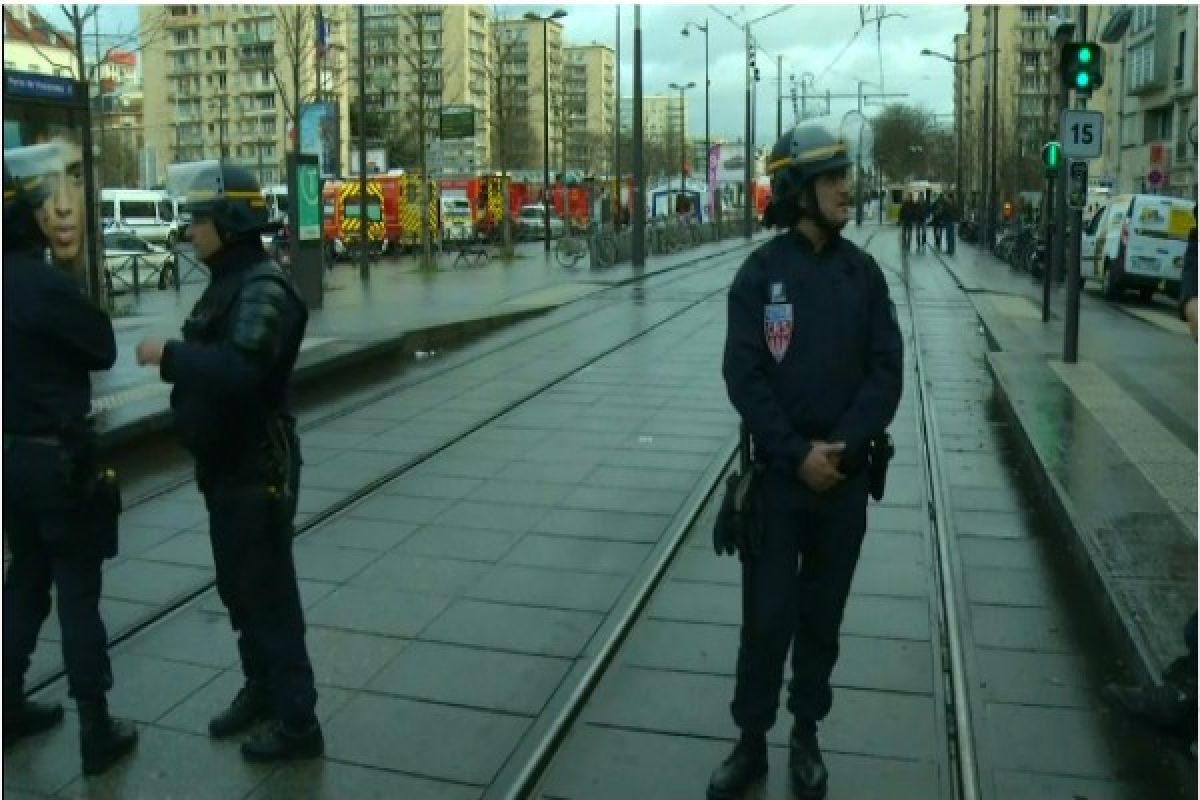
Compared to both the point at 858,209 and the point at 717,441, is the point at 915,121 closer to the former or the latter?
the point at 858,209

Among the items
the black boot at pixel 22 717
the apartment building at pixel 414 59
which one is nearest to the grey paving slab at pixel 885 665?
the black boot at pixel 22 717

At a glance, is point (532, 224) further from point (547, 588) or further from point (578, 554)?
point (547, 588)

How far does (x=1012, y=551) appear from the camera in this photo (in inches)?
262

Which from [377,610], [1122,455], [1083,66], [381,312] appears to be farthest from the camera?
[381,312]

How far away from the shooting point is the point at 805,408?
377cm

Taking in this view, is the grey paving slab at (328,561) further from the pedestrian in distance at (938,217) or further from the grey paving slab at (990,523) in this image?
the pedestrian in distance at (938,217)

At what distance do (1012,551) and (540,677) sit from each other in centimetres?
297

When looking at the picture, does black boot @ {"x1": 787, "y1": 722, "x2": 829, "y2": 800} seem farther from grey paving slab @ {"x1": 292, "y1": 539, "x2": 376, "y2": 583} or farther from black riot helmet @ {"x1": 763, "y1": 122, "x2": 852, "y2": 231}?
grey paving slab @ {"x1": 292, "y1": 539, "x2": 376, "y2": 583}

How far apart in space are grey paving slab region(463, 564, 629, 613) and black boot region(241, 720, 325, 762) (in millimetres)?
1747

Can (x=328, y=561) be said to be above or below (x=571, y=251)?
below

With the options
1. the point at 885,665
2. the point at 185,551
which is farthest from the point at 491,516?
the point at 885,665

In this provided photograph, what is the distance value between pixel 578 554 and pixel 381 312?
13.1m

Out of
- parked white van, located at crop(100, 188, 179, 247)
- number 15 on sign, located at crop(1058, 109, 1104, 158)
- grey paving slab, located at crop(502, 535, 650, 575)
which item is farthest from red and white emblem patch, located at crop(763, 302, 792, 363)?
parked white van, located at crop(100, 188, 179, 247)

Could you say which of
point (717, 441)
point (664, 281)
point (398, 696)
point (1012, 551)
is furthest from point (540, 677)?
point (664, 281)
